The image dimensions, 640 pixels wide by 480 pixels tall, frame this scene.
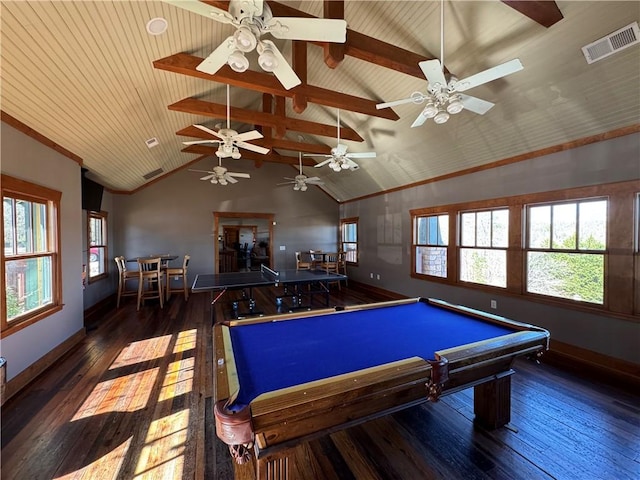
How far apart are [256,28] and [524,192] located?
3789 mm

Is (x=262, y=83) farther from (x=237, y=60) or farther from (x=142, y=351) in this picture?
(x=142, y=351)

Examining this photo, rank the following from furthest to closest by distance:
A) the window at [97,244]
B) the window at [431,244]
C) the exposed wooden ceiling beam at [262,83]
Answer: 1. the window at [97,244]
2. the window at [431,244]
3. the exposed wooden ceiling beam at [262,83]

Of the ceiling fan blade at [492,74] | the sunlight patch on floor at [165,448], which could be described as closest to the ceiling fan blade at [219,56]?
the ceiling fan blade at [492,74]

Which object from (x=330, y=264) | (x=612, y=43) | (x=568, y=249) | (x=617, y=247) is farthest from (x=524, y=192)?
(x=330, y=264)

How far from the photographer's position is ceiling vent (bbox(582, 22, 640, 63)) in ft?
6.79

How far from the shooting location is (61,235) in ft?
10.8

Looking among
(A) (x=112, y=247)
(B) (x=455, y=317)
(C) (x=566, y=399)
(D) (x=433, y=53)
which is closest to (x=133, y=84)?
(D) (x=433, y=53)

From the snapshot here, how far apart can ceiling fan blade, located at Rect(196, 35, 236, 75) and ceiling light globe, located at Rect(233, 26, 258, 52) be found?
4 centimetres

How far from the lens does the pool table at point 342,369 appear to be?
1.07m

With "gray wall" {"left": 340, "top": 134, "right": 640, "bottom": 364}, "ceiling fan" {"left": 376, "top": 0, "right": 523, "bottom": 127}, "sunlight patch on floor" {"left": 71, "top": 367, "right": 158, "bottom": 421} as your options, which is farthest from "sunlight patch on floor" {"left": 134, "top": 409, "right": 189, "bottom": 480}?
"gray wall" {"left": 340, "top": 134, "right": 640, "bottom": 364}

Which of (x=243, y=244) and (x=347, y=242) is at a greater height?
(x=347, y=242)

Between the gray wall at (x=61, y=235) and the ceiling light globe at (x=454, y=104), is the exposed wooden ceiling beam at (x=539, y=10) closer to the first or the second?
the ceiling light globe at (x=454, y=104)

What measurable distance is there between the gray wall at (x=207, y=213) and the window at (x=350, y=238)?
0.30m

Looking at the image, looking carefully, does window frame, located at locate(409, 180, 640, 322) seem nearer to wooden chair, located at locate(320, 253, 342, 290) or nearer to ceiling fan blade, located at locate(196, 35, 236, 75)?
ceiling fan blade, located at locate(196, 35, 236, 75)
